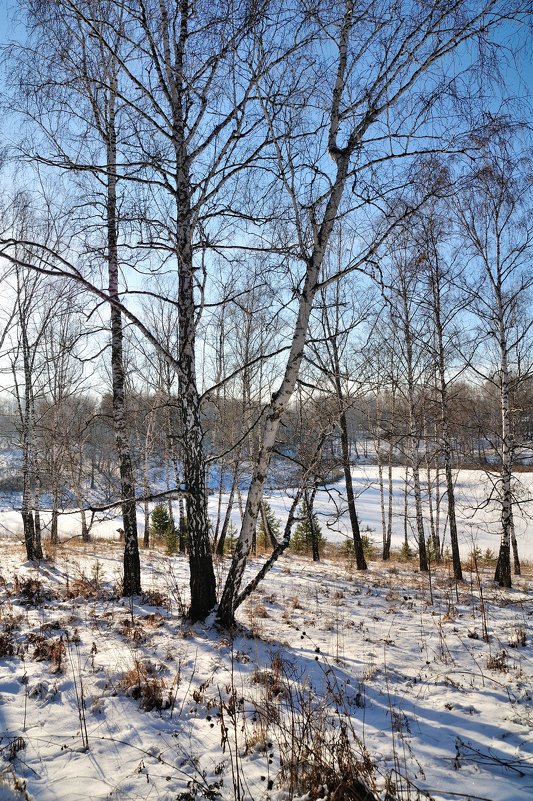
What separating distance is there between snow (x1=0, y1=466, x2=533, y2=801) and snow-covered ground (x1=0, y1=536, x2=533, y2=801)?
0.01 meters

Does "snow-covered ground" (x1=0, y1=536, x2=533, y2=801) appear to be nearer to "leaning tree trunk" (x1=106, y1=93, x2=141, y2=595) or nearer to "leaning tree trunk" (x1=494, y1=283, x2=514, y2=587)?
"leaning tree trunk" (x1=106, y1=93, x2=141, y2=595)

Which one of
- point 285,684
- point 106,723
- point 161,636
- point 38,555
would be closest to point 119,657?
point 161,636

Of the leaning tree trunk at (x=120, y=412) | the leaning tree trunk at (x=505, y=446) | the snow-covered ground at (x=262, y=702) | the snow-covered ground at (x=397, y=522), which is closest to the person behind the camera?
the snow-covered ground at (x=262, y=702)

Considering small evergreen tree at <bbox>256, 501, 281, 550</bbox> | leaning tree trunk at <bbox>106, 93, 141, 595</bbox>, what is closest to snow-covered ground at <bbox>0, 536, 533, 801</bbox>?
leaning tree trunk at <bbox>106, 93, 141, 595</bbox>

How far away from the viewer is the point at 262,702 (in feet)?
10.7

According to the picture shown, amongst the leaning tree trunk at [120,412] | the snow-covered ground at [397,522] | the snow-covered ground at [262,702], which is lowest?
the snow-covered ground at [397,522]

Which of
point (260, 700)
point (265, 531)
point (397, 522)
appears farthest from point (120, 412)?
point (397, 522)

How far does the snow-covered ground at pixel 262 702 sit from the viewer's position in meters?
2.39

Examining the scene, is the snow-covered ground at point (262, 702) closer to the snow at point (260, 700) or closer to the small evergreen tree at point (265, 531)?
the snow at point (260, 700)

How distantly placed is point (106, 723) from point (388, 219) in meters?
5.20

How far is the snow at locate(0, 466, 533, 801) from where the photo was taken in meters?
2.40

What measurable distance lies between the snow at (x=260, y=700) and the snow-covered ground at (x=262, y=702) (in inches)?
0.6

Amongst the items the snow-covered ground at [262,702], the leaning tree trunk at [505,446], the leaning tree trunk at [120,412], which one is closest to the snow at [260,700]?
the snow-covered ground at [262,702]

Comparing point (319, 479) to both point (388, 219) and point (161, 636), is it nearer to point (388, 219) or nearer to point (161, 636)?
point (161, 636)
